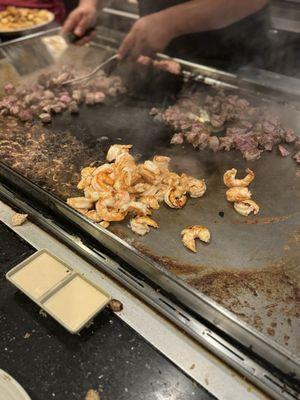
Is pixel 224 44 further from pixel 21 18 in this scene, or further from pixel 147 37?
pixel 21 18

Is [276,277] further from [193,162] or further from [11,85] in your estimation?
[11,85]

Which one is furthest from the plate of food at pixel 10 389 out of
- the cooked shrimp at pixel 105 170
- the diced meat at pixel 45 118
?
the diced meat at pixel 45 118

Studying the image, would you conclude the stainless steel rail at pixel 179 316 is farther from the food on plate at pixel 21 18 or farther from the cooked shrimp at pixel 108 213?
the food on plate at pixel 21 18

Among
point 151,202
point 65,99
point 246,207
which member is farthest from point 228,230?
point 65,99

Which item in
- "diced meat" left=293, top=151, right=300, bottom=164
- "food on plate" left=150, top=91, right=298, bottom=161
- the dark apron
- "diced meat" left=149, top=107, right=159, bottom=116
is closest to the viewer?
"diced meat" left=293, top=151, right=300, bottom=164

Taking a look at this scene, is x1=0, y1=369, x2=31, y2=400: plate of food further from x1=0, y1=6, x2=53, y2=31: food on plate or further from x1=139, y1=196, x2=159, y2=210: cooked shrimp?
x1=0, y1=6, x2=53, y2=31: food on plate

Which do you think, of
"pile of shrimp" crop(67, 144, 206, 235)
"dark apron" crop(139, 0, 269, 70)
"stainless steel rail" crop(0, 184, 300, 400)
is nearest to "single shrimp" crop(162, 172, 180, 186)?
"pile of shrimp" crop(67, 144, 206, 235)
